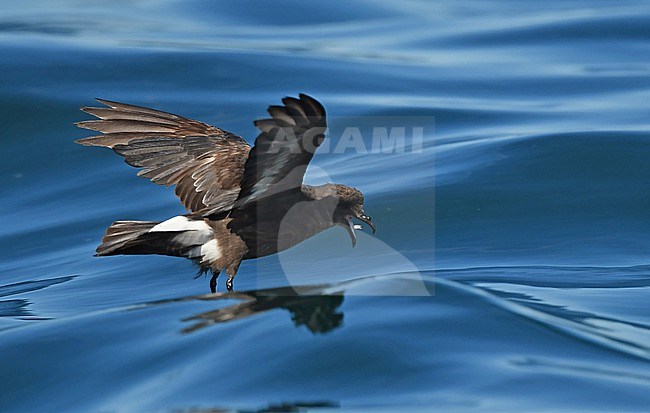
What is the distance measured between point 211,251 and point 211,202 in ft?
1.05

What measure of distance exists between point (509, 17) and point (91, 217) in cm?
664

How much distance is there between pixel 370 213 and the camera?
7762mm

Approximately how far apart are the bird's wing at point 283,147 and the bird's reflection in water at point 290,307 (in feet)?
1.68

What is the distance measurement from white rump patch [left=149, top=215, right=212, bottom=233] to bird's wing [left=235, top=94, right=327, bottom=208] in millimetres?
467

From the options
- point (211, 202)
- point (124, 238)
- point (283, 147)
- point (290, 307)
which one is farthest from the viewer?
point (211, 202)

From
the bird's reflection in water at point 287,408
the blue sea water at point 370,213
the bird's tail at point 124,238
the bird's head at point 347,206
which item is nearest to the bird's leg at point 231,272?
the blue sea water at point 370,213

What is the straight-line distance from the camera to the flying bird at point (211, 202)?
580 cm

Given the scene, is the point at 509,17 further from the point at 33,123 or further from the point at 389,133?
the point at 33,123

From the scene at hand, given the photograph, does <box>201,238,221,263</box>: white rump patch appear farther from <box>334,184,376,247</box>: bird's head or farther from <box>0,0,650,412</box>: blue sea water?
<box>334,184,376,247</box>: bird's head

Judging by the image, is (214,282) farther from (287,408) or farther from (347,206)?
(287,408)

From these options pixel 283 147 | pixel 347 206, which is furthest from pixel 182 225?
pixel 283 147

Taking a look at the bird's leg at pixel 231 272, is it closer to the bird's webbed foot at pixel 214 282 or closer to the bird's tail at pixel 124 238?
the bird's webbed foot at pixel 214 282

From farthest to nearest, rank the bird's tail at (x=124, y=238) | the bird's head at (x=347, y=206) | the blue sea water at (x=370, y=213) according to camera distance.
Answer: the bird's head at (x=347, y=206) → the bird's tail at (x=124, y=238) → the blue sea water at (x=370, y=213)

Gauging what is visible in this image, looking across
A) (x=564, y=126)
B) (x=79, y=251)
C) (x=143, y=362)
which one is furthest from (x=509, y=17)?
(x=143, y=362)
